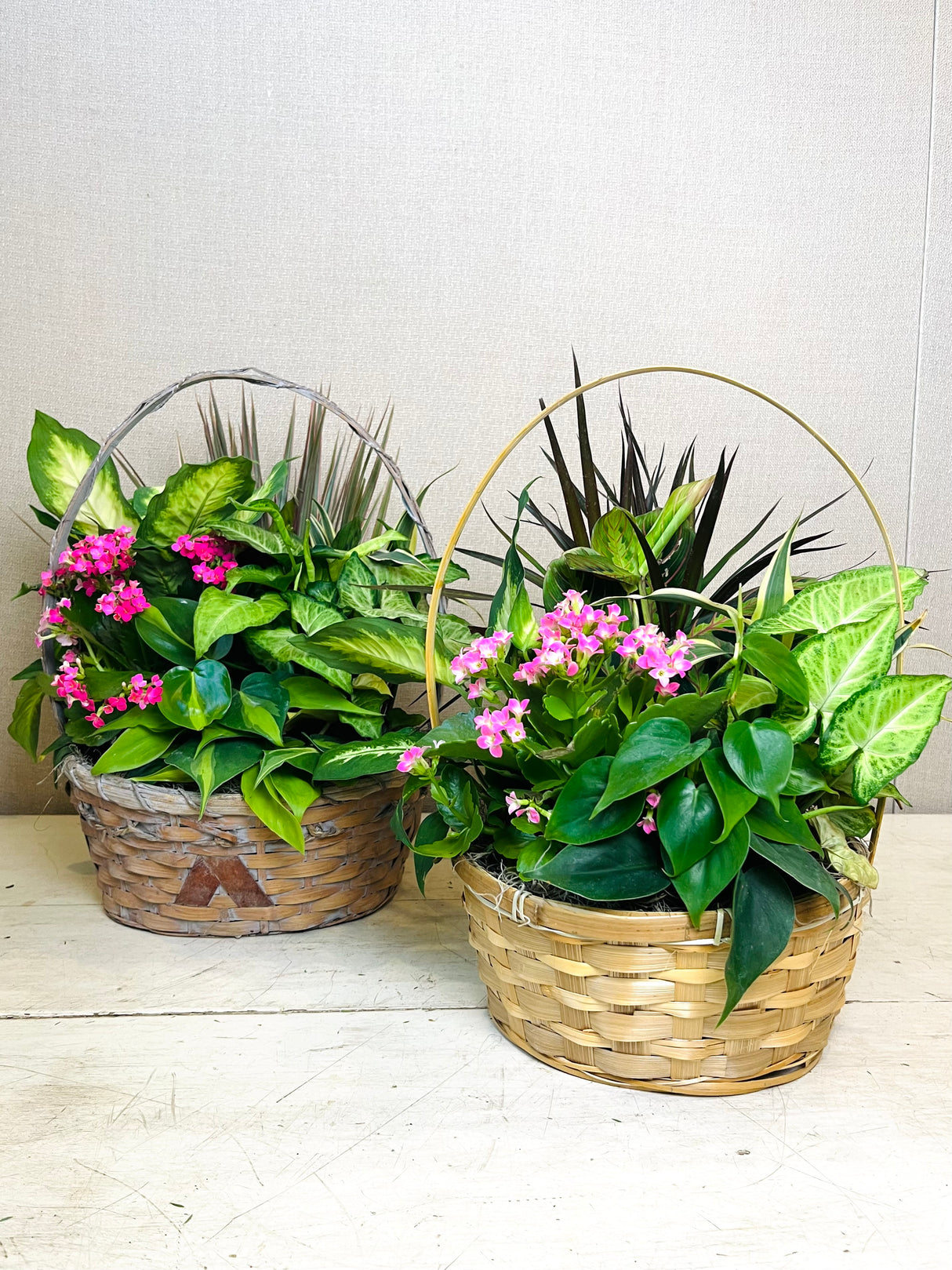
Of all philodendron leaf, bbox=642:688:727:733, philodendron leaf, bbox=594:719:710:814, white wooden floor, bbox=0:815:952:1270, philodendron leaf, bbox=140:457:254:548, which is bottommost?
white wooden floor, bbox=0:815:952:1270

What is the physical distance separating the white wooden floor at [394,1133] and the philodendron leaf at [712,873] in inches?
6.8

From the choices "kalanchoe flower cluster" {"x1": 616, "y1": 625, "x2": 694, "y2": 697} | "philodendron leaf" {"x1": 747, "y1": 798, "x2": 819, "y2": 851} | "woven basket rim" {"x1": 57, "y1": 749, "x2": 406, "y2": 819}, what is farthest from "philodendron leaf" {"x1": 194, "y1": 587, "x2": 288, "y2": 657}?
"philodendron leaf" {"x1": 747, "y1": 798, "x2": 819, "y2": 851}

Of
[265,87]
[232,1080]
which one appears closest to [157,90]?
[265,87]

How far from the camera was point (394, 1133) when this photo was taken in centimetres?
69

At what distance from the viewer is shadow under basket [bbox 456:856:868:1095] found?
2.23 ft

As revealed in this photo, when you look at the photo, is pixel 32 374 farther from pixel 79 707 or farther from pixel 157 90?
pixel 79 707

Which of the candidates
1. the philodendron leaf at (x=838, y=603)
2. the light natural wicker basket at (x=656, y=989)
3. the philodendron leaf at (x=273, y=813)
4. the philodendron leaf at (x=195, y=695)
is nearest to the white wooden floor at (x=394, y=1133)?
the light natural wicker basket at (x=656, y=989)

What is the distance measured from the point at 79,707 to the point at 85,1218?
1.86 ft

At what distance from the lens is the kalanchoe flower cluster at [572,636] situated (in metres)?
0.71

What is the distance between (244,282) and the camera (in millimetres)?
1311

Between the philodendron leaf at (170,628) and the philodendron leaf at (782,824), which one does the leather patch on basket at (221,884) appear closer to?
the philodendron leaf at (170,628)

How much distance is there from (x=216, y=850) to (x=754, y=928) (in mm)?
515

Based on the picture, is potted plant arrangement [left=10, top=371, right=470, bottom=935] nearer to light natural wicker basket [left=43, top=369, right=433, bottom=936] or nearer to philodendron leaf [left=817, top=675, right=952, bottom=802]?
light natural wicker basket [left=43, top=369, right=433, bottom=936]

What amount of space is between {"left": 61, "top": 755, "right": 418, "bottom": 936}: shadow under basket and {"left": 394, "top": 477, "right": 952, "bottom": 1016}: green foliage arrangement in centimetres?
18
